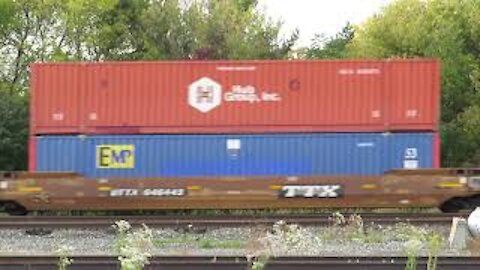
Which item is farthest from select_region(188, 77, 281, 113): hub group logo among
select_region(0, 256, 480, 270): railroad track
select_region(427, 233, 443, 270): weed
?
select_region(427, 233, 443, 270): weed

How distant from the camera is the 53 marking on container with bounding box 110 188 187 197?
1637 cm

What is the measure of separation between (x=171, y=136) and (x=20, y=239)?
404cm

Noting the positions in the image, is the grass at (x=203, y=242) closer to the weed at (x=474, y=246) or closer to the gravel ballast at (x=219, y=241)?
the gravel ballast at (x=219, y=241)

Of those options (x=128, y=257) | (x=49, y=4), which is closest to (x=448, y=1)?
(x=49, y=4)

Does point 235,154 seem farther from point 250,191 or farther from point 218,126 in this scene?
point 250,191

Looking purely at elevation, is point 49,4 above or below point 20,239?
above

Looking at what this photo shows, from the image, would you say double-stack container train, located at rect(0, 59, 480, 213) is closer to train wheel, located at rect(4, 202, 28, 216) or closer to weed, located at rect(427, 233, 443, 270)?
train wheel, located at rect(4, 202, 28, 216)

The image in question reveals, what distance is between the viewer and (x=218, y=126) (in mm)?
16719

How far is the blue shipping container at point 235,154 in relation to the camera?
54.3ft

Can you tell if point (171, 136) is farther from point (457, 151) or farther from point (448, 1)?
point (448, 1)

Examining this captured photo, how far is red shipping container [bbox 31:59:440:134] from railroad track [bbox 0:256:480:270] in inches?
288

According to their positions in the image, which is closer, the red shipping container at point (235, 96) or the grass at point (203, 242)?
the grass at point (203, 242)

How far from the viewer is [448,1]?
40156 millimetres

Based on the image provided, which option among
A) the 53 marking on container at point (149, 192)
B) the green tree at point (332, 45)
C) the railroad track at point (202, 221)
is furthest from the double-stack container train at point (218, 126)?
the green tree at point (332, 45)
